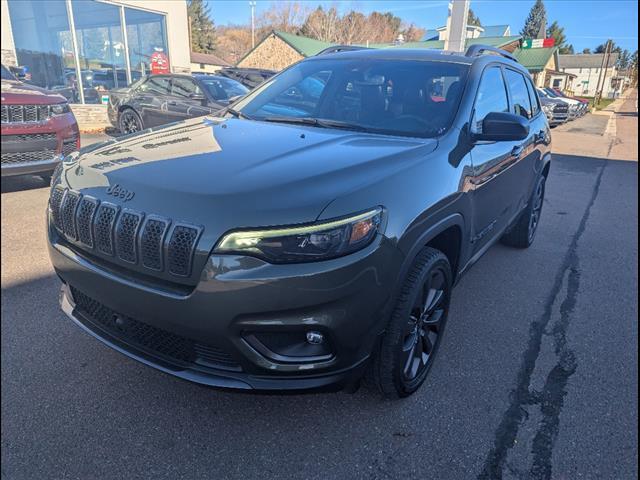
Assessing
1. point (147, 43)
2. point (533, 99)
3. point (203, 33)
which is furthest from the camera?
point (203, 33)

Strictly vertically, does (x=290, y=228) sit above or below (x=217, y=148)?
below

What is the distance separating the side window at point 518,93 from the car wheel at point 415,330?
6.94 feet

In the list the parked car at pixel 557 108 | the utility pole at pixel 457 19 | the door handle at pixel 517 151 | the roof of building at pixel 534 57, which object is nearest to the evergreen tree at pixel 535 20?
the roof of building at pixel 534 57

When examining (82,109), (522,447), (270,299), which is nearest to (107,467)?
(270,299)

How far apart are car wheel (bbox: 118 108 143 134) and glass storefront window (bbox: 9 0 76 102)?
1.13 metres

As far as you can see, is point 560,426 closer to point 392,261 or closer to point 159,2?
point 392,261

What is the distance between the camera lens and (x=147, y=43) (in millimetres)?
14609

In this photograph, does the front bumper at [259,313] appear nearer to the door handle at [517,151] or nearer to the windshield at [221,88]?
the door handle at [517,151]

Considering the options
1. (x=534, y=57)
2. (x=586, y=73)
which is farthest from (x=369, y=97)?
(x=586, y=73)

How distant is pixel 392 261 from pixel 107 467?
1480 millimetres

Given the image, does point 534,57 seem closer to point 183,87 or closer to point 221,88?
point 221,88

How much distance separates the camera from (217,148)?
2354 millimetres

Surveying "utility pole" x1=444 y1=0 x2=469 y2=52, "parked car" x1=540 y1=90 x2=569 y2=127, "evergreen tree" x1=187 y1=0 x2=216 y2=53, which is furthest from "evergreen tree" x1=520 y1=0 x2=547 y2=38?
"utility pole" x1=444 y1=0 x2=469 y2=52

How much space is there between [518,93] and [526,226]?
137 cm
